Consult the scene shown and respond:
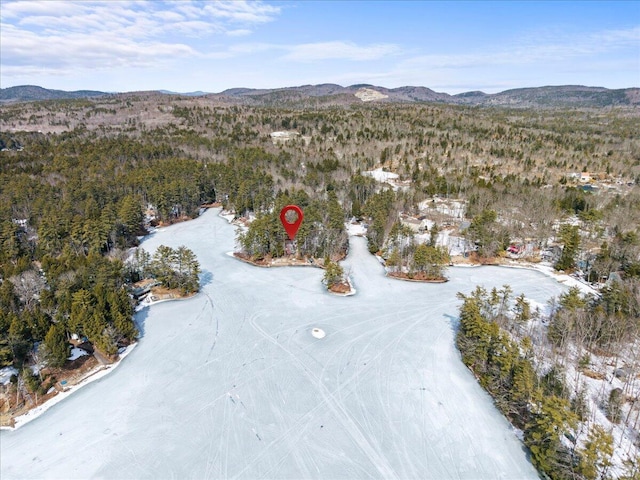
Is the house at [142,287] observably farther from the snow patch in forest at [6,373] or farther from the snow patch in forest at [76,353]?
the snow patch in forest at [6,373]

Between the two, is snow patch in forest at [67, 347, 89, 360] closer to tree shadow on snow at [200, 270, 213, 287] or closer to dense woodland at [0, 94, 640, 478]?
dense woodland at [0, 94, 640, 478]

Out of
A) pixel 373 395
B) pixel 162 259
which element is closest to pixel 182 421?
pixel 373 395

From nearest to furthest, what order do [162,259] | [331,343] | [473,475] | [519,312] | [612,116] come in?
[473,475] → [331,343] → [519,312] → [162,259] → [612,116]

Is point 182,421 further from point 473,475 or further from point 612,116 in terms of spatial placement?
point 612,116

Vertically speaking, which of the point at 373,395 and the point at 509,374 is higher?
the point at 509,374

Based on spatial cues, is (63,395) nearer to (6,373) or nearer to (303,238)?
(6,373)

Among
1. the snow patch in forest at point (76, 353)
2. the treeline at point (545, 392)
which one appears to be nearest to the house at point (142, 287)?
the snow patch in forest at point (76, 353)
